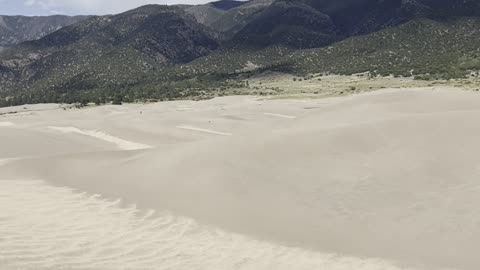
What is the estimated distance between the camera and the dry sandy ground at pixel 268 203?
864cm

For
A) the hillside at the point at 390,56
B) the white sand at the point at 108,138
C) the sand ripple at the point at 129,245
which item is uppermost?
the hillside at the point at 390,56

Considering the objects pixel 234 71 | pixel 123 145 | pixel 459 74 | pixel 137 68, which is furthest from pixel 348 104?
pixel 137 68

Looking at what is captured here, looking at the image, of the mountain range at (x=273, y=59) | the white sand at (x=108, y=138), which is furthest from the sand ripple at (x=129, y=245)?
the mountain range at (x=273, y=59)

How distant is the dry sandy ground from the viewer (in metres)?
8.64

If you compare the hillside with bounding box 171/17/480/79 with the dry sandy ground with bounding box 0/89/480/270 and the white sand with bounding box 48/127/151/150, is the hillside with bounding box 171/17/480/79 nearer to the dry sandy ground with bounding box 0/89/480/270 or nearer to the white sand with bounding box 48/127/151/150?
the white sand with bounding box 48/127/151/150

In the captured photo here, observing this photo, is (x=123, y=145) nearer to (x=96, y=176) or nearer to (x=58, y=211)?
(x=96, y=176)

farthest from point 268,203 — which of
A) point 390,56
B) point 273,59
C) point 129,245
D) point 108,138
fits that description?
point 273,59

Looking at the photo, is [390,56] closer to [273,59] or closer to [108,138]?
[273,59]

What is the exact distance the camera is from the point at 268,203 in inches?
460

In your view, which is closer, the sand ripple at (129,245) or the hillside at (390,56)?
the sand ripple at (129,245)

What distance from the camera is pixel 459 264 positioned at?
820cm

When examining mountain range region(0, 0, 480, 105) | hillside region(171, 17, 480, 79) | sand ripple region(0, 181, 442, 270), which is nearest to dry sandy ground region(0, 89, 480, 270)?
sand ripple region(0, 181, 442, 270)

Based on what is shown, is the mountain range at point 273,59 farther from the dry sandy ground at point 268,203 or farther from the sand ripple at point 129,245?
the sand ripple at point 129,245

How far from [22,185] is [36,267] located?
7.85 m
